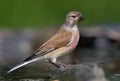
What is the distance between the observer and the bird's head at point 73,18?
401 inches

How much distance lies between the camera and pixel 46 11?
15.0 metres

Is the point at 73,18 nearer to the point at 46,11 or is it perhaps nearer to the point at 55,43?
the point at 55,43

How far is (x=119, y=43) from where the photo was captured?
1434 centimetres

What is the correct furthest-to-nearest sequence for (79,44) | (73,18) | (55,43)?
(79,44)
(73,18)
(55,43)

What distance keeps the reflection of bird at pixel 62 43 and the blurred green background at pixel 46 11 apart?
455 cm

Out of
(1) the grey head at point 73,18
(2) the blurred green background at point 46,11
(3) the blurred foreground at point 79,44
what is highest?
(1) the grey head at point 73,18

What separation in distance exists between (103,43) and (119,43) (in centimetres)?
40

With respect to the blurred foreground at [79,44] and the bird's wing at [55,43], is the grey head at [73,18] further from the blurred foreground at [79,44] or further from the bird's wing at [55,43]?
the blurred foreground at [79,44]

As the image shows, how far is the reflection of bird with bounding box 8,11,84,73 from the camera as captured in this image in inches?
389

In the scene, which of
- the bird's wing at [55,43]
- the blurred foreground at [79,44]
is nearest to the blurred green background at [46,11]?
the blurred foreground at [79,44]

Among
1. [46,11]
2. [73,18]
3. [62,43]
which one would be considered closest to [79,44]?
[46,11]

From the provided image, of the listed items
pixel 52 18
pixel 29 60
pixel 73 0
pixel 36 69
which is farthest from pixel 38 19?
pixel 29 60

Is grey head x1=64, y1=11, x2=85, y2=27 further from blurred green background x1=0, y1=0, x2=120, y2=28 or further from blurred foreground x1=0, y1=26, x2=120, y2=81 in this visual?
blurred green background x1=0, y1=0, x2=120, y2=28

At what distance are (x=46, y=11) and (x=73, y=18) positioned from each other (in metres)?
4.76
